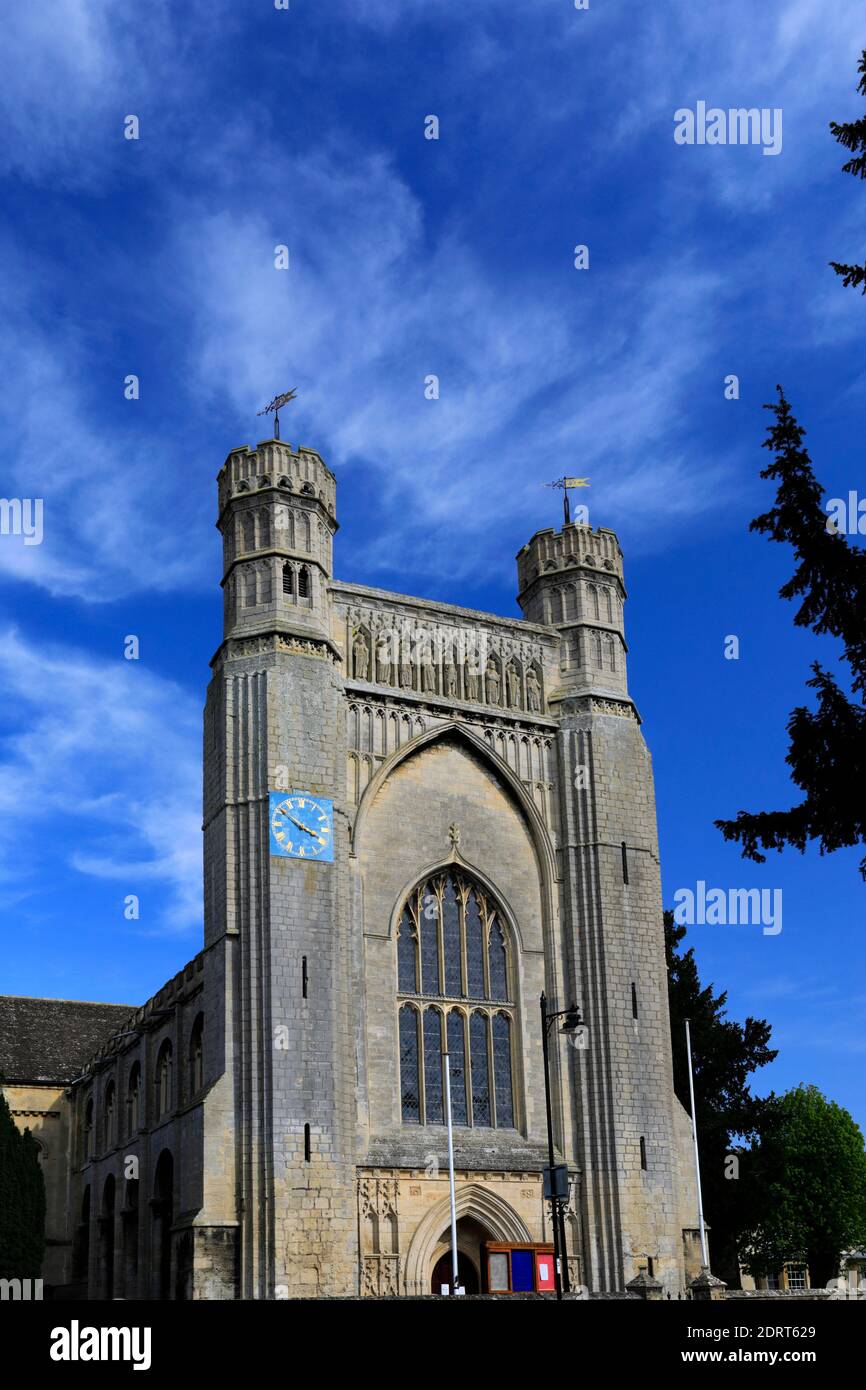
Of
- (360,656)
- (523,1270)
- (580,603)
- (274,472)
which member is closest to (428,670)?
(360,656)

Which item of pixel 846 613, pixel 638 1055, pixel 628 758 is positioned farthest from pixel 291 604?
pixel 846 613

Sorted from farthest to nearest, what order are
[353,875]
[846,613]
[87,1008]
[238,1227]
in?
1. [87,1008]
2. [353,875]
3. [238,1227]
4. [846,613]

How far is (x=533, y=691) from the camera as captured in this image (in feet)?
135

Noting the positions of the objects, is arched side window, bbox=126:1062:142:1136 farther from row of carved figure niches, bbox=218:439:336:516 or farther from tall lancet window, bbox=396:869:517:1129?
row of carved figure niches, bbox=218:439:336:516

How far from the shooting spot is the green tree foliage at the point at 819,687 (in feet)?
53.7

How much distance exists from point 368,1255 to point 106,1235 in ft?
55.1

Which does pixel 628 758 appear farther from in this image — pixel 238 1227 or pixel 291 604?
pixel 238 1227

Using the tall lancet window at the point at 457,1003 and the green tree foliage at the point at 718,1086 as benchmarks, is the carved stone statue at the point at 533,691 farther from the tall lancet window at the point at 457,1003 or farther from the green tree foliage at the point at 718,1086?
the green tree foliage at the point at 718,1086

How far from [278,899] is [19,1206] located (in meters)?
18.6

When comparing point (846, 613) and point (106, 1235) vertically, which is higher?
point (846, 613)

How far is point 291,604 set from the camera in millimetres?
37031

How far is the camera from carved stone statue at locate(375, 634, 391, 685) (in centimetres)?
3878

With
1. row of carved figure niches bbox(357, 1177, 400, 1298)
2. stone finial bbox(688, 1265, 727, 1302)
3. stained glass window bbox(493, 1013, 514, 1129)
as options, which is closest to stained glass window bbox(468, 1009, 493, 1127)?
stained glass window bbox(493, 1013, 514, 1129)
